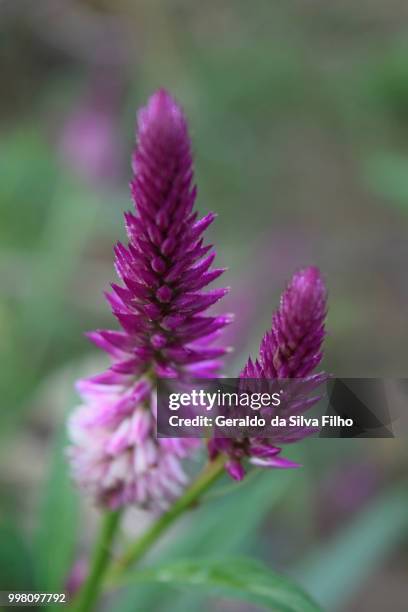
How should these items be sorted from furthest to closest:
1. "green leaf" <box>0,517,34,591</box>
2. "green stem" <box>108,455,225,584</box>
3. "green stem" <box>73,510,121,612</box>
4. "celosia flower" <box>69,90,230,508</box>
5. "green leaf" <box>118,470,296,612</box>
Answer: "green leaf" <box>118,470,296,612</box> < "green leaf" <box>0,517,34,591</box> < "green stem" <box>73,510,121,612</box> < "green stem" <box>108,455,225,584</box> < "celosia flower" <box>69,90,230,508</box>

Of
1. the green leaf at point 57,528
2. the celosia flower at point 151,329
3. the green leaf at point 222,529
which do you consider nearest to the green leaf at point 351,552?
the green leaf at point 222,529

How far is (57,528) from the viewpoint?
2062 mm

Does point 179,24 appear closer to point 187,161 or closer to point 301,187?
point 301,187

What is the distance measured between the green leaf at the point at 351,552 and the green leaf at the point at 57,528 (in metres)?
1.20

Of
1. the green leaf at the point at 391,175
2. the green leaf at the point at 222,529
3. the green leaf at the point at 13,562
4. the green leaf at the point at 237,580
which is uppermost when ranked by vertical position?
the green leaf at the point at 391,175

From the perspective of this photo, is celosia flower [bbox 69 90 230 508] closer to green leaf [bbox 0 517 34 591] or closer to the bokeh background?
green leaf [bbox 0 517 34 591]

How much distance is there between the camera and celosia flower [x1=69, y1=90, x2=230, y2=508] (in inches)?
49.4

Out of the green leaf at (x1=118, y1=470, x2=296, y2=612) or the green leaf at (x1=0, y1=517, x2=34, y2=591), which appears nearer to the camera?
the green leaf at (x1=0, y1=517, x2=34, y2=591)

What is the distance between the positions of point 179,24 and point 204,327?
17.4 ft

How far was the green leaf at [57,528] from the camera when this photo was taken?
6.49 feet

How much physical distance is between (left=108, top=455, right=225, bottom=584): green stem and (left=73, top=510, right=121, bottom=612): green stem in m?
0.06

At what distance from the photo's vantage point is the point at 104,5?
5969 mm

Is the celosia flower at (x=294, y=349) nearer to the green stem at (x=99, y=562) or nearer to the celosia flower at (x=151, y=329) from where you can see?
the celosia flower at (x=151, y=329)

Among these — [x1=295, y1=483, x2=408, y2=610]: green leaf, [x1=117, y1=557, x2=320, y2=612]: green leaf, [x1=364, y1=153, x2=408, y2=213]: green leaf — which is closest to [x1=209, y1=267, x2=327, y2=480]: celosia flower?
[x1=117, y1=557, x2=320, y2=612]: green leaf
